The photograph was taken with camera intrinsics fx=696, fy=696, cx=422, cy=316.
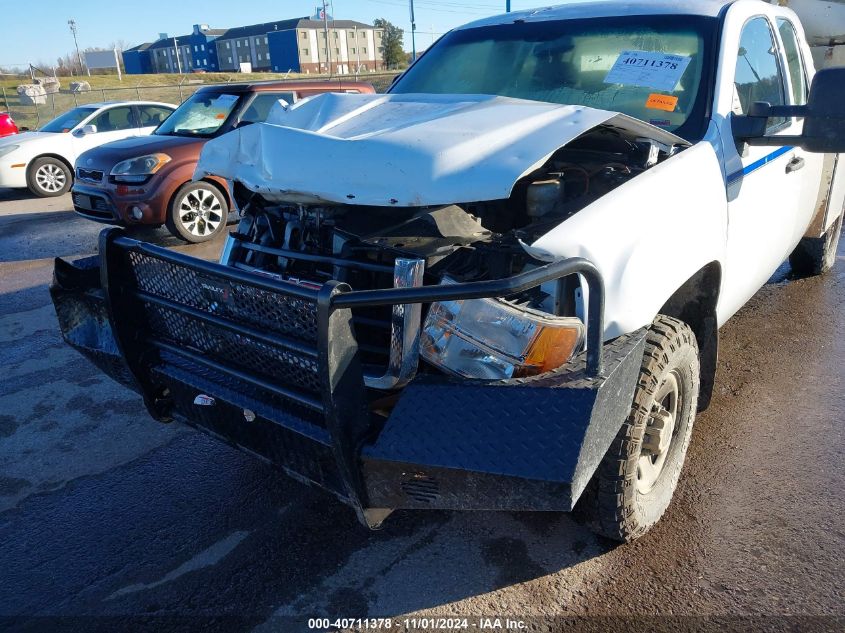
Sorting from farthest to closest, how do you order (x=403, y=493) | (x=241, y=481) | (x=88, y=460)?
(x=88, y=460) → (x=241, y=481) → (x=403, y=493)

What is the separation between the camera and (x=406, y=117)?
2.90 meters

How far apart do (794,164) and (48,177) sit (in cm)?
1174

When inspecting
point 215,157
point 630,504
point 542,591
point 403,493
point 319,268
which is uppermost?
point 215,157

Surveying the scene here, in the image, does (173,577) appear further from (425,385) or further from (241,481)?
(425,385)

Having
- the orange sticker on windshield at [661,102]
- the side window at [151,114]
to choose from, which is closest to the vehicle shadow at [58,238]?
the side window at [151,114]

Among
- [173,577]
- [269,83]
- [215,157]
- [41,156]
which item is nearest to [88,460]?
[173,577]

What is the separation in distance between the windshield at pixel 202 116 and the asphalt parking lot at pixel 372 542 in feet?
16.7

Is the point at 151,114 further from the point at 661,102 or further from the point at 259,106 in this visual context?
the point at 661,102

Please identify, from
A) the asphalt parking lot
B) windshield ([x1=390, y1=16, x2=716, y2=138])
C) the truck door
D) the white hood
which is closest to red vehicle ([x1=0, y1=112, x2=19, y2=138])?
the white hood

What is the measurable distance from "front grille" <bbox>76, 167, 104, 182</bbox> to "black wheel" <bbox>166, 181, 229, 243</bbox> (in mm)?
926

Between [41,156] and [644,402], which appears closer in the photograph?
[644,402]

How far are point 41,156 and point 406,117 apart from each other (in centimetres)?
1085

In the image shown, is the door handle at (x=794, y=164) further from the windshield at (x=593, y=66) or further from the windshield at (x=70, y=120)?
the windshield at (x=70, y=120)

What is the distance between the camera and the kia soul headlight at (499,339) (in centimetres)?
204
